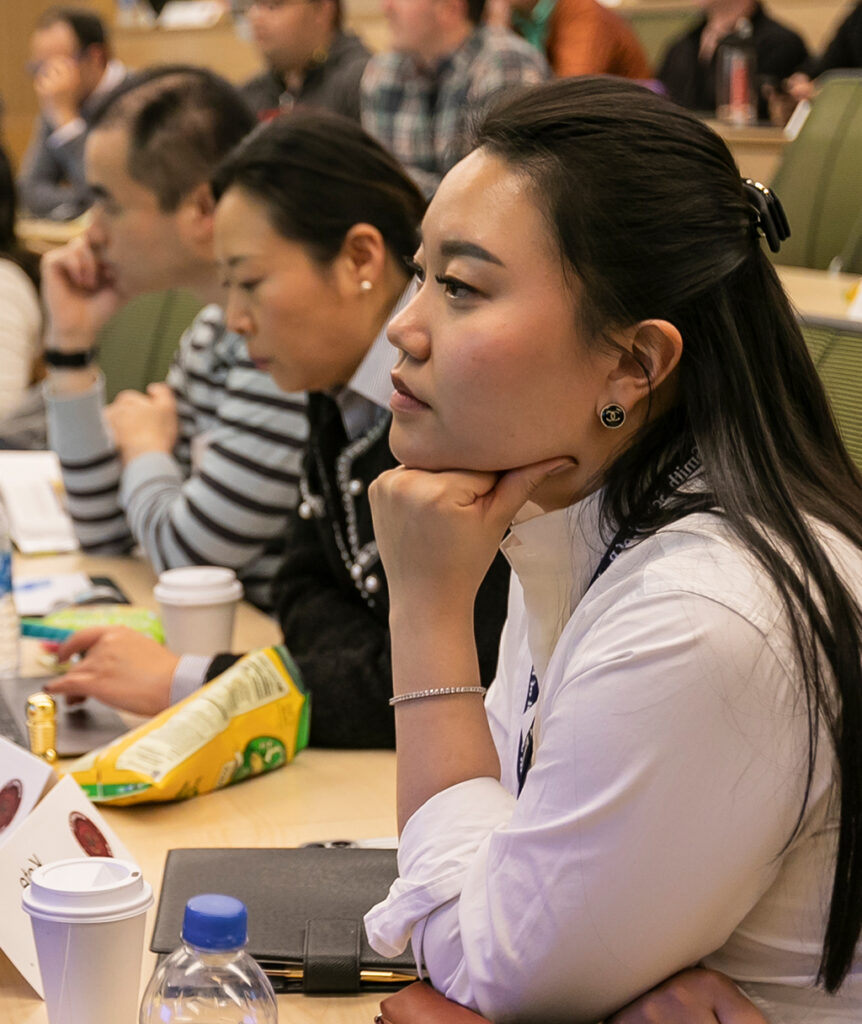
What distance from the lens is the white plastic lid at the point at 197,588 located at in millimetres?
1583

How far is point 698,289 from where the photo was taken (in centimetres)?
89

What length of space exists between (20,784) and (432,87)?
3606 mm

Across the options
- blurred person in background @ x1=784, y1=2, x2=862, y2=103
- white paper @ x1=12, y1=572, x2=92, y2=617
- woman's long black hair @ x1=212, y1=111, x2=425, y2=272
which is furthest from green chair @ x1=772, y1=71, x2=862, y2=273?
white paper @ x1=12, y1=572, x2=92, y2=617

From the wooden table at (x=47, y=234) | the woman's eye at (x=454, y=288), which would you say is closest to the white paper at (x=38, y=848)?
the woman's eye at (x=454, y=288)

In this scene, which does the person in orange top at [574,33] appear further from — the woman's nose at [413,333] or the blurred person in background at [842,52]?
the woman's nose at [413,333]

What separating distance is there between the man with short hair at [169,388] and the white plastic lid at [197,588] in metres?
0.31

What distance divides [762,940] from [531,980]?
0.47ft

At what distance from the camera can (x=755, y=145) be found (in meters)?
4.29

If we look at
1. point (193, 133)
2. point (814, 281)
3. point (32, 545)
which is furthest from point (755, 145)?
point (32, 545)

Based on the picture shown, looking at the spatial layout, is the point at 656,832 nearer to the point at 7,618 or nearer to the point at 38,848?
the point at 38,848

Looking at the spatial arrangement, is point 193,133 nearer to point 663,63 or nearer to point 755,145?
point 755,145

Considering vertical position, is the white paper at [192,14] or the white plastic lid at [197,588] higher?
the white plastic lid at [197,588]

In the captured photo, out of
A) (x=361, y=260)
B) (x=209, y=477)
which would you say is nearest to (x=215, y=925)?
(x=361, y=260)

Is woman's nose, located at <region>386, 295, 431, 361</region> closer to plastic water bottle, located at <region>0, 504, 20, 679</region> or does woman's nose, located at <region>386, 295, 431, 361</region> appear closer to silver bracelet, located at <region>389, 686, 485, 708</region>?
silver bracelet, located at <region>389, 686, 485, 708</region>
